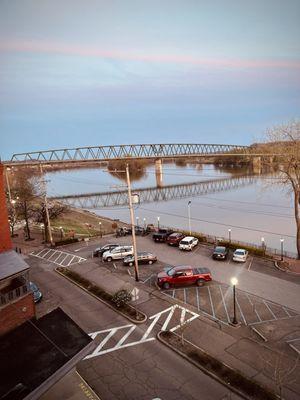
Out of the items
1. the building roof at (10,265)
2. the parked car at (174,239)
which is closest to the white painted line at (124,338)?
the building roof at (10,265)

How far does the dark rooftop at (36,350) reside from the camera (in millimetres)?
12016

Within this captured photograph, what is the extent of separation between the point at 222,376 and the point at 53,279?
18641mm

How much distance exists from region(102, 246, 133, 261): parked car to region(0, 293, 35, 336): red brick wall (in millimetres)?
15125

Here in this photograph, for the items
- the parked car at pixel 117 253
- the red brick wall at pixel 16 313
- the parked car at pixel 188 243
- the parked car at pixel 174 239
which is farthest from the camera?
the parked car at pixel 174 239

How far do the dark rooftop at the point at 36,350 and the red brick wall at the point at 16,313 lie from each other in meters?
1.06

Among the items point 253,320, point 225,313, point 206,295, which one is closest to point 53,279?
point 206,295

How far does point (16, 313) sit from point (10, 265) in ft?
8.63

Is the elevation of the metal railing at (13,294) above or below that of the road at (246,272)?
above

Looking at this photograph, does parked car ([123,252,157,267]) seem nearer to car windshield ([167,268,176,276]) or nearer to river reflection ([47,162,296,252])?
car windshield ([167,268,176,276])

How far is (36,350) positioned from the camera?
546 inches

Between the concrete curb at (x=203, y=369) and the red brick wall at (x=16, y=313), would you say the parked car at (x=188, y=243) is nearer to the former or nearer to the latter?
the concrete curb at (x=203, y=369)

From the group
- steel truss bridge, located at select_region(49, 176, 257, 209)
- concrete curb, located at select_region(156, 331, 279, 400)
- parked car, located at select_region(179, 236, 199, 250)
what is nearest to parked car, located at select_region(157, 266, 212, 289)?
concrete curb, located at select_region(156, 331, 279, 400)

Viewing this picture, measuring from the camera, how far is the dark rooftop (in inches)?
473

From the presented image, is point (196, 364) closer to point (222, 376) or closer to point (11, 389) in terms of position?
point (222, 376)
